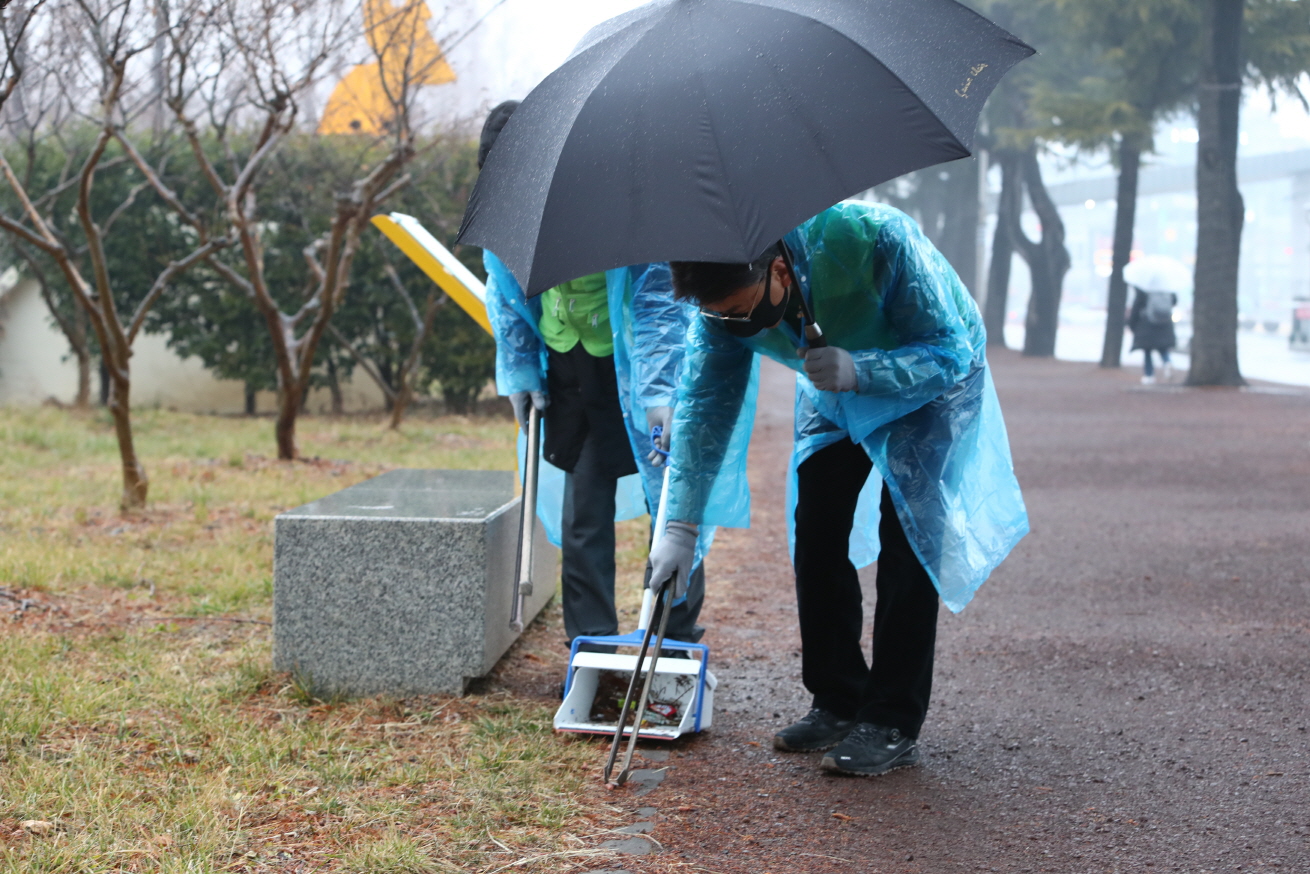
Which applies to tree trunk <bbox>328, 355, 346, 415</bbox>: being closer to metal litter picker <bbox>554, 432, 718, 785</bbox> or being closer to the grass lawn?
the grass lawn

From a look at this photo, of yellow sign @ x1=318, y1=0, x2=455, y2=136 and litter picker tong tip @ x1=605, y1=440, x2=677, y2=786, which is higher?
yellow sign @ x1=318, y1=0, x2=455, y2=136

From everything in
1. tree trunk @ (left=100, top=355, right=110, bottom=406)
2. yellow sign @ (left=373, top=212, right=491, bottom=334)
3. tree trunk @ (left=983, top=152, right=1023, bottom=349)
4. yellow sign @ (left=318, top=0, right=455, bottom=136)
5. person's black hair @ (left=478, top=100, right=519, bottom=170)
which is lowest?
tree trunk @ (left=100, top=355, right=110, bottom=406)

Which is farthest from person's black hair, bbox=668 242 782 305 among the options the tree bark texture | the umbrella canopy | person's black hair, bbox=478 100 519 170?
the tree bark texture

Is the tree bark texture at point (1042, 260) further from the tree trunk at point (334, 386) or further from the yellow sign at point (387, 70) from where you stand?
the yellow sign at point (387, 70)

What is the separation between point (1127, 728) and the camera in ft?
11.3

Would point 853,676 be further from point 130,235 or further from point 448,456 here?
point 130,235

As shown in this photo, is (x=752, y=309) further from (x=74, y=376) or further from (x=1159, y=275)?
(x=1159, y=275)

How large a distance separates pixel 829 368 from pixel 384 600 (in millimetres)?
1581

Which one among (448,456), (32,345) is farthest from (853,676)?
(32,345)

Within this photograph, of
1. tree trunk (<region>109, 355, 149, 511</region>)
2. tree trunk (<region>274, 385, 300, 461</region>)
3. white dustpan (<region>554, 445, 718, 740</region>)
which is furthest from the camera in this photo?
tree trunk (<region>274, 385, 300, 461</region>)

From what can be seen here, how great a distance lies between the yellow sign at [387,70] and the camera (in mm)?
7535

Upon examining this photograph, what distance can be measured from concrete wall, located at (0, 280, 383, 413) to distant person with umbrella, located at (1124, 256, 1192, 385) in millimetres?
11053

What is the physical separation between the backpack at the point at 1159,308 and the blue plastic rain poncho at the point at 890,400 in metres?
15.9

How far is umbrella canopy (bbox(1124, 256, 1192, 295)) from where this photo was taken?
1809 cm
